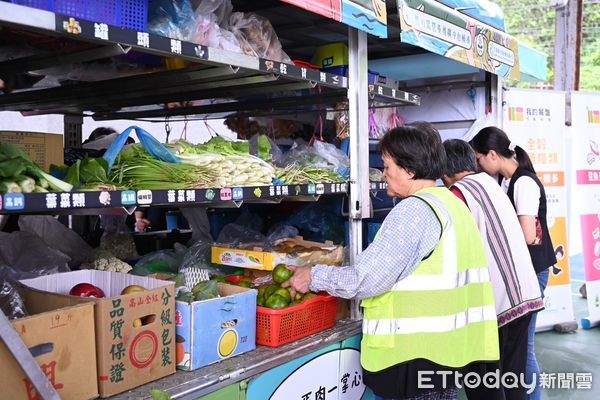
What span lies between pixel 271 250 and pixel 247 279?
0.21 meters

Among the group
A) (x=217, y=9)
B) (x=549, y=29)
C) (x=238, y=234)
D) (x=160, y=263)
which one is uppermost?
(x=549, y=29)

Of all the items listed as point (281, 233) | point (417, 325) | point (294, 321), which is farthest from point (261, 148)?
point (417, 325)

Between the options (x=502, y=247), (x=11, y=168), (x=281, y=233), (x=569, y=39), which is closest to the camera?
(x=11, y=168)

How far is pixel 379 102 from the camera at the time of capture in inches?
155

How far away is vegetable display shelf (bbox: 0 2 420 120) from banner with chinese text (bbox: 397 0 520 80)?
1.23 feet

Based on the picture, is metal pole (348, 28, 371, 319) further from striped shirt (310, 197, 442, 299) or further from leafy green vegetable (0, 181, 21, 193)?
leafy green vegetable (0, 181, 21, 193)

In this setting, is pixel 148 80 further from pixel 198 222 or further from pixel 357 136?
pixel 198 222

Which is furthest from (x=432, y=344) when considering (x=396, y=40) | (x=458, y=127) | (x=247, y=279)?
(x=458, y=127)

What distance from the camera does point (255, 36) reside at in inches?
106

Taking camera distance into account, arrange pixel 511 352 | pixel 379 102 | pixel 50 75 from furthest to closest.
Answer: pixel 379 102, pixel 511 352, pixel 50 75

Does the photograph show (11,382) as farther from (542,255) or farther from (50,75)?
(542,255)

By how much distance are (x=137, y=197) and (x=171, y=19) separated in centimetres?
73

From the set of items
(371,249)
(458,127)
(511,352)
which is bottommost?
(511,352)

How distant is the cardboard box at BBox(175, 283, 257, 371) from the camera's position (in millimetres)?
2223
